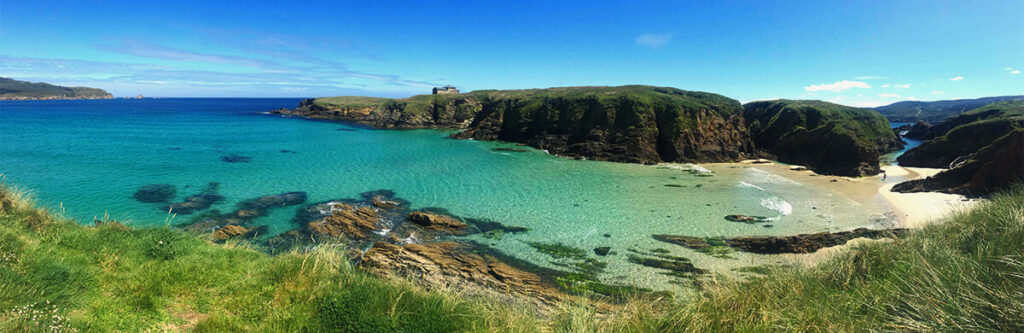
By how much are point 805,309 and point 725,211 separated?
21334 millimetres

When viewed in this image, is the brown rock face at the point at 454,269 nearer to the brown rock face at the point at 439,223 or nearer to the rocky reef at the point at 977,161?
the brown rock face at the point at 439,223

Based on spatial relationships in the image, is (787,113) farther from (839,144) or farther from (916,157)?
(839,144)

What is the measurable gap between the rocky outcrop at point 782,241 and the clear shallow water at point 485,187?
0.97 metres

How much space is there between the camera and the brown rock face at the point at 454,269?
1397cm

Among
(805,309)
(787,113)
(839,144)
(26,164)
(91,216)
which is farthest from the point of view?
(787,113)

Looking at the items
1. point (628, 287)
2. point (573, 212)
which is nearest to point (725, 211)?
point (573, 212)

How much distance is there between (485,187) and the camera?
2994 cm

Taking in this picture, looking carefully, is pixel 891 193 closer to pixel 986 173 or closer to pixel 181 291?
pixel 986 173

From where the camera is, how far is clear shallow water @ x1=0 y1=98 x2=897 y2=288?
20.2m

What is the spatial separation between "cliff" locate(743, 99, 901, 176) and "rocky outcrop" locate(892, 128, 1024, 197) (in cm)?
914

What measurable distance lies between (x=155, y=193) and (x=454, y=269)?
23.9m

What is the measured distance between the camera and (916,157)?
48.4 m

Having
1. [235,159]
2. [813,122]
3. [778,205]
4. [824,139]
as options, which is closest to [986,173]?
[778,205]

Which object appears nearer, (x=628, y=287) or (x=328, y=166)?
(x=628, y=287)
